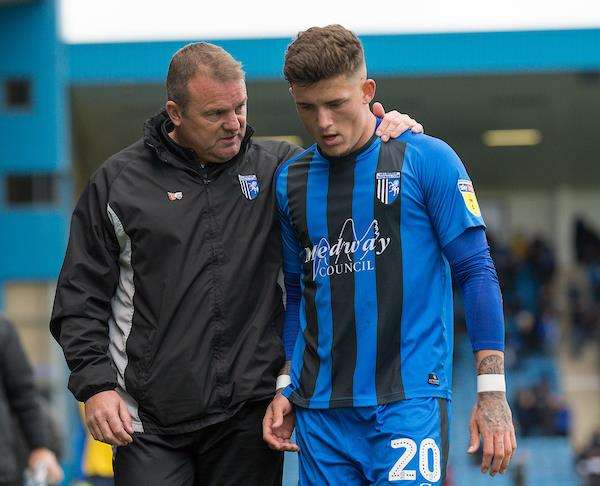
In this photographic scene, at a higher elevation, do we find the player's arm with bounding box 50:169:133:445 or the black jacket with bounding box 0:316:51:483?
the player's arm with bounding box 50:169:133:445

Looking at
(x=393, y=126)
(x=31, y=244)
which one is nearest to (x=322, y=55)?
(x=393, y=126)

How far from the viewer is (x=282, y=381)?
190 inches

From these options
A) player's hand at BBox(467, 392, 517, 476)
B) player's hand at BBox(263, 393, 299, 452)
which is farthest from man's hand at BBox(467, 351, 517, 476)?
player's hand at BBox(263, 393, 299, 452)

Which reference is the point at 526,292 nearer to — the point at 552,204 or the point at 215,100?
the point at 552,204

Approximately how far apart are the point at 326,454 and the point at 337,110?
1.14 metres

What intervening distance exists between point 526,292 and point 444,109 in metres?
5.77

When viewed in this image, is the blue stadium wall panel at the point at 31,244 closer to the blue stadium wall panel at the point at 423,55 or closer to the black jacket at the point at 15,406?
the blue stadium wall panel at the point at 423,55

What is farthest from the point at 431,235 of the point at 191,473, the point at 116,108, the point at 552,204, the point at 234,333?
the point at 552,204

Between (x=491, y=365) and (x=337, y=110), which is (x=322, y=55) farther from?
(x=491, y=365)

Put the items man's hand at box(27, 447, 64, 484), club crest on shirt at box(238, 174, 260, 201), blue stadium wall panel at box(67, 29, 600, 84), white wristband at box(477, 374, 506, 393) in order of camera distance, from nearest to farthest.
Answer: white wristband at box(477, 374, 506, 393) < club crest on shirt at box(238, 174, 260, 201) < man's hand at box(27, 447, 64, 484) < blue stadium wall panel at box(67, 29, 600, 84)

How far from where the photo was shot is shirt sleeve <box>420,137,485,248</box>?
4453 millimetres

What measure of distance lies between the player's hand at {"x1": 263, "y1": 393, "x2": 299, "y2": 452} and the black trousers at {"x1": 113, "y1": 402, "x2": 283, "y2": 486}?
0.36ft

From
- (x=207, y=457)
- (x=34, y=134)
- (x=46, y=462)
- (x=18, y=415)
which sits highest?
(x=34, y=134)

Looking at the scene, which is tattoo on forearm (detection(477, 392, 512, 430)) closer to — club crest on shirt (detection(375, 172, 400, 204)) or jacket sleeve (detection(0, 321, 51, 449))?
club crest on shirt (detection(375, 172, 400, 204))
